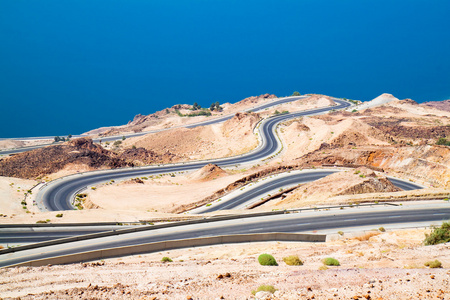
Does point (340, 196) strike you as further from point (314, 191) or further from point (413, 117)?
point (413, 117)

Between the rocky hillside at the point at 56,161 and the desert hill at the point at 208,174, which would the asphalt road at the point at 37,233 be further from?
the rocky hillside at the point at 56,161

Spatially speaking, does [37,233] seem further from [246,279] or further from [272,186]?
[272,186]

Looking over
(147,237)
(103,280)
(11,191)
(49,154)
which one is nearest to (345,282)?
(103,280)

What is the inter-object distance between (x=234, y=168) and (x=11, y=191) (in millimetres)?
43008

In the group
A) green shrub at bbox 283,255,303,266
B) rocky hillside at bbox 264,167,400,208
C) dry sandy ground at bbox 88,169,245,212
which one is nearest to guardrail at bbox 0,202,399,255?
rocky hillside at bbox 264,167,400,208

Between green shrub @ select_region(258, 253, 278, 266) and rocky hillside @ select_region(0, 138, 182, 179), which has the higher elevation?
rocky hillside @ select_region(0, 138, 182, 179)

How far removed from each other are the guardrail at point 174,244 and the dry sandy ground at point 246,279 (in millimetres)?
5387

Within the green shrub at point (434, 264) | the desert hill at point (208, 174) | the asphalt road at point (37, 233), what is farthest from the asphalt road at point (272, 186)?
the green shrub at point (434, 264)

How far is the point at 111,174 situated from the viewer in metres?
74.5

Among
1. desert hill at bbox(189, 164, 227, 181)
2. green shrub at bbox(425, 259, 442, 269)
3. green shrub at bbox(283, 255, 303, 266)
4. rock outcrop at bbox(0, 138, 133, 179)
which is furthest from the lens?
rock outcrop at bbox(0, 138, 133, 179)

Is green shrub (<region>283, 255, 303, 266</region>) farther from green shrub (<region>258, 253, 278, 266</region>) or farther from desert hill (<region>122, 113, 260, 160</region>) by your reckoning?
desert hill (<region>122, 113, 260, 160</region>)

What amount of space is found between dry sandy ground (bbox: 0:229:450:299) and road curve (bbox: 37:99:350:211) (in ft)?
128

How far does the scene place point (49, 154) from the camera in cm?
8338

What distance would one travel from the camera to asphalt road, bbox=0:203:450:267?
3438cm
